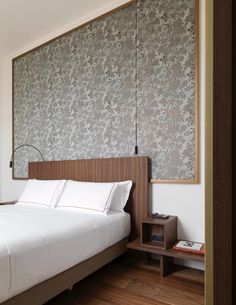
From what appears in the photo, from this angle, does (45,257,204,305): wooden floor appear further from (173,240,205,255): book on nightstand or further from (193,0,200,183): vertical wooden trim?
(193,0,200,183): vertical wooden trim

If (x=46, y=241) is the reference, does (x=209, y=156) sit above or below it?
above

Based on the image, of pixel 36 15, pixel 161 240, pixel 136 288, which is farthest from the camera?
pixel 36 15

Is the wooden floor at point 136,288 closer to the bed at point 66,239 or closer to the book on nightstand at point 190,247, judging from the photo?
the bed at point 66,239

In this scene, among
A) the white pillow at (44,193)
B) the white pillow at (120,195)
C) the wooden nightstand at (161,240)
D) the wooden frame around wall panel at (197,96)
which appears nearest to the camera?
the wooden nightstand at (161,240)

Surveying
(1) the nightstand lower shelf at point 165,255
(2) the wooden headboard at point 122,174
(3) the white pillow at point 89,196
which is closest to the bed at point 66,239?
(2) the wooden headboard at point 122,174

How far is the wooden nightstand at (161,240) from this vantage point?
81.3 inches

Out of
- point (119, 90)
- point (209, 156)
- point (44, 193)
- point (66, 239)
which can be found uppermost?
point (119, 90)

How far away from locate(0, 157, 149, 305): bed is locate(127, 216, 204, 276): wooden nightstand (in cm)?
20

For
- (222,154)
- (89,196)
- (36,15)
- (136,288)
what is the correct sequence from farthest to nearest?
1. (36,15)
2. (89,196)
3. (136,288)
4. (222,154)

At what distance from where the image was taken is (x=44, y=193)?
109 inches

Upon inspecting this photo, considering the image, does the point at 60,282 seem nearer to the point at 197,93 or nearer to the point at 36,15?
the point at 197,93

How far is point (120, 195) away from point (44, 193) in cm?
92

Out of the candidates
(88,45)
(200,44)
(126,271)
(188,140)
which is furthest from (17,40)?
(126,271)

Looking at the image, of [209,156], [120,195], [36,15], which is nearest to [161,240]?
[120,195]
